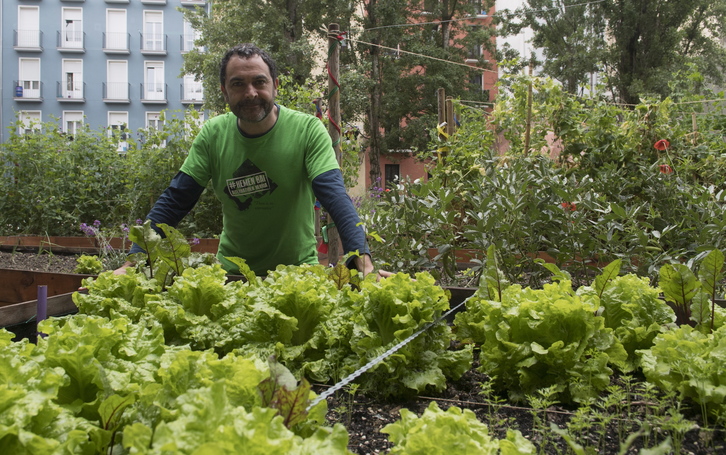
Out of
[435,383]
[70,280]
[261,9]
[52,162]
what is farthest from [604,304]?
[261,9]

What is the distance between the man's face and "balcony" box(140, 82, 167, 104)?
30.9 metres

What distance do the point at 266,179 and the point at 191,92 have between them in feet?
102

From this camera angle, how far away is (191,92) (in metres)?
31.5

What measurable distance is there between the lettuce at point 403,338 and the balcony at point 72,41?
34.4 metres

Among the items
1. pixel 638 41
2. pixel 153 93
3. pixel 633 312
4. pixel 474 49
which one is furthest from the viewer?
pixel 153 93

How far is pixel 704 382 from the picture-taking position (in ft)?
4.47

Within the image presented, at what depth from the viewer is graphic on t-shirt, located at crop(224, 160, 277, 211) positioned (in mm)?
2805

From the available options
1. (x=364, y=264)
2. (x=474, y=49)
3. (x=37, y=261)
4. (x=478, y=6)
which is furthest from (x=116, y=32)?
(x=364, y=264)

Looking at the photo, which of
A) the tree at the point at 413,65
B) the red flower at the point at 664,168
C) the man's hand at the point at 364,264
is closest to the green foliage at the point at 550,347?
the man's hand at the point at 364,264

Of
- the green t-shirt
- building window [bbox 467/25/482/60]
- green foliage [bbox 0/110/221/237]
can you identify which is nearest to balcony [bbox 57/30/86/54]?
building window [bbox 467/25/482/60]

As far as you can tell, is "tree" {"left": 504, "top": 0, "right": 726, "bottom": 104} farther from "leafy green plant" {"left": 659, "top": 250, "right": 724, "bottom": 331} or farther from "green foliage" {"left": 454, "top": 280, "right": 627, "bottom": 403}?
"green foliage" {"left": 454, "top": 280, "right": 627, "bottom": 403}

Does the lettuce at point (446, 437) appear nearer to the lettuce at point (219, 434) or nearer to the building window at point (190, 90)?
the lettuce at point (219, 434)

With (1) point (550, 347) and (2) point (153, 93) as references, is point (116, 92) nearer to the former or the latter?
(2) point (153, 93)

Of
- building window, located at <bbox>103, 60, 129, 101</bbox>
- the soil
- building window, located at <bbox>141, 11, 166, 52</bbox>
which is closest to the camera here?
the soil
